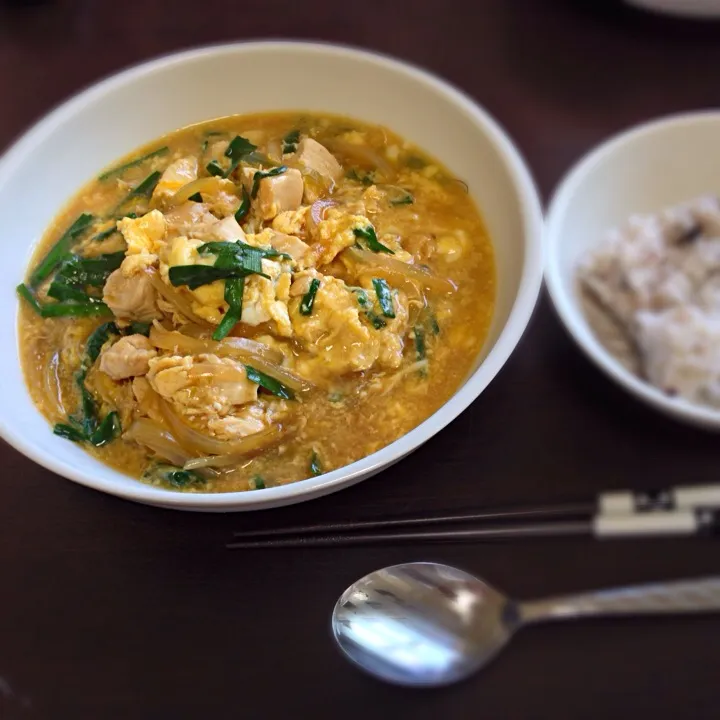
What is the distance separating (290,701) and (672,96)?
6.36ft

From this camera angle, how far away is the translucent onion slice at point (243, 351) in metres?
1.43

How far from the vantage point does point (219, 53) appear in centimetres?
182

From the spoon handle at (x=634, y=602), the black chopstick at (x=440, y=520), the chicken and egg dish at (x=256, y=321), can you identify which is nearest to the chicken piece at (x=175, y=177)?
the chicken and egg dish at (x=256, y=321)

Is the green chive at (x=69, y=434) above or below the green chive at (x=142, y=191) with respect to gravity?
below

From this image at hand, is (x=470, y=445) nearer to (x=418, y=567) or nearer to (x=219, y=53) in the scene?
(x=418, y=567)

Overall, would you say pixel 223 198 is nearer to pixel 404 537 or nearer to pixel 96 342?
pixel 96 342

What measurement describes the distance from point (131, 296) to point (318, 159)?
602mm

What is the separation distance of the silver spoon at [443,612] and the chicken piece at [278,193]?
0.85 m

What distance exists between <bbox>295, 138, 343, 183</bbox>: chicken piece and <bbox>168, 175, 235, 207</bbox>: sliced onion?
0.68ft

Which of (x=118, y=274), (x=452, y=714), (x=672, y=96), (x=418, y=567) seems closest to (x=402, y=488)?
(x=418, y=567)

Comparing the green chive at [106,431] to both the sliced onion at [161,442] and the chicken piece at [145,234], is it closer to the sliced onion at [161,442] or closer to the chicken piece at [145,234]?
the sliced onion at [161,442]

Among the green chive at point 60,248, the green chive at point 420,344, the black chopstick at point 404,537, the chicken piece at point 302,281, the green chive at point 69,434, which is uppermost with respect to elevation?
the green chive at point 60,248

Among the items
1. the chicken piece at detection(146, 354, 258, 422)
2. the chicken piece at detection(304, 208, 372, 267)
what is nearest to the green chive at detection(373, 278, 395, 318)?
the chicken piece at detection(304, 208, 372, 267)

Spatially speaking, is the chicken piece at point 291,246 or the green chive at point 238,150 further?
the green chive at point 238,150
